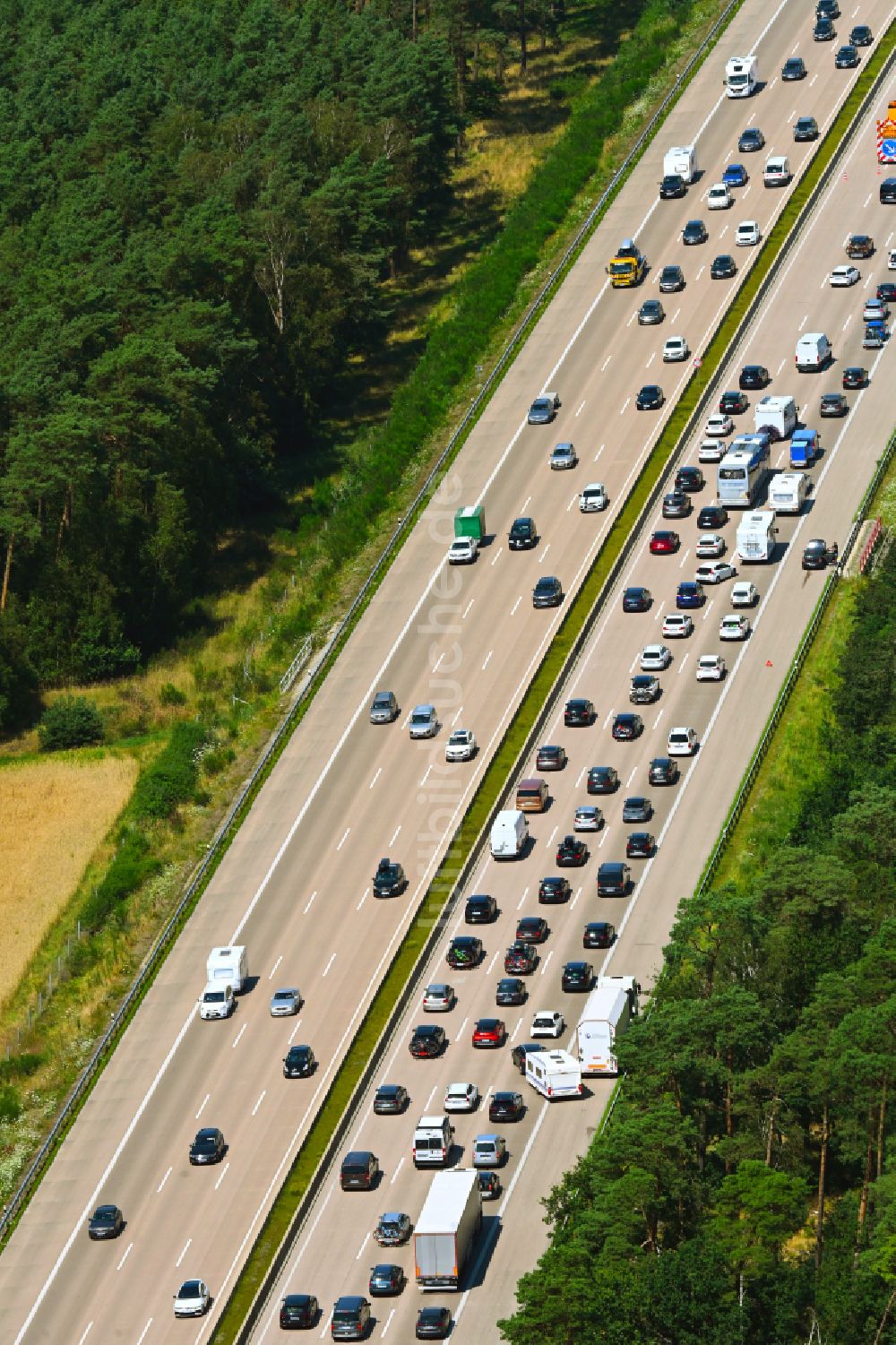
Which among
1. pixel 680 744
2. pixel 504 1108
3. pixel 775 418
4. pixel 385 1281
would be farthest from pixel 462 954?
pixel 775 418

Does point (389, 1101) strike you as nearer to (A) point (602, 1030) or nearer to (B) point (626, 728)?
(A) point (602, 1030)

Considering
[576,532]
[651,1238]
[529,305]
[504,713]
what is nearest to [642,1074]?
[651,1238]

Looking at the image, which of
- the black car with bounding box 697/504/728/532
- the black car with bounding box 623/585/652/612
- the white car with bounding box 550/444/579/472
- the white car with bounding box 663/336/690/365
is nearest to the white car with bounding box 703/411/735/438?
the white car with bounding box 550/444/579/472

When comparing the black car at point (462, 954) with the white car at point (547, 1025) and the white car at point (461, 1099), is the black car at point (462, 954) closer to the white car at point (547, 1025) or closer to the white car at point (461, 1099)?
the white car at point (547, 1025)

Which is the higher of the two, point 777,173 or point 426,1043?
point 426,1043

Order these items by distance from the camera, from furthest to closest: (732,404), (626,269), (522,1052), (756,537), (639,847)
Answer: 1. (626,269)
2. (732,404)
3. (756,537)
4. (639,847)
5. (522,1052)

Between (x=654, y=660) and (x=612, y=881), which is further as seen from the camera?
(x=654, y=660)

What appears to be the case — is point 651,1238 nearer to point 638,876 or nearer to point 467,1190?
point 467,1190

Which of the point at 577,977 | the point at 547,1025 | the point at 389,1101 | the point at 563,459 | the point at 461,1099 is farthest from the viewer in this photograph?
the point at 563,459
